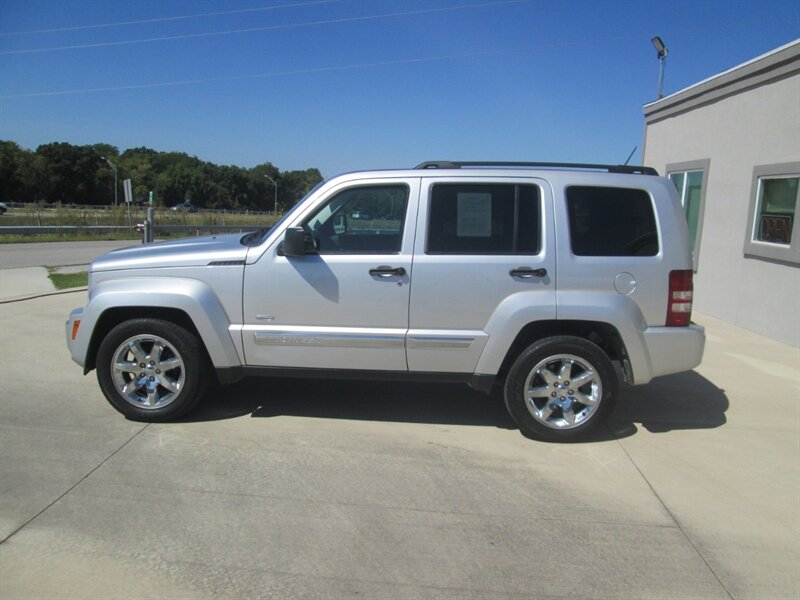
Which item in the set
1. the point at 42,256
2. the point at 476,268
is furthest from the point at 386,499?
the point at 42,256

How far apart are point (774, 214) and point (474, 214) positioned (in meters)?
6.21

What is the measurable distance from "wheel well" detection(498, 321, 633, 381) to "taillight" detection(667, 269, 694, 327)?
1.36ft

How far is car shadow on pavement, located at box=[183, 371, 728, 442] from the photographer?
5184 millimetres

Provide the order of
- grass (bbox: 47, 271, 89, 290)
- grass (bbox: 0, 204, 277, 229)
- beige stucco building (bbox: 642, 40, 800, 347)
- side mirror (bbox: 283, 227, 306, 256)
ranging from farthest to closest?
grass (bbox: 0, 204, 277, 229) → grass (bbox: 47, 271, 89, 290) → beige stucco building (bbox: 642, 40, 800, 347) → side mirror (bbox: 283, 227, 306, 256)

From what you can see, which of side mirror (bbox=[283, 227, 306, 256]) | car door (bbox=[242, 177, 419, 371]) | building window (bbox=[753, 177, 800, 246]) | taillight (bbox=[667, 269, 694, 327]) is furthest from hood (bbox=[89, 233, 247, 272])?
building window (bbox=[753, 177, 800, 246])

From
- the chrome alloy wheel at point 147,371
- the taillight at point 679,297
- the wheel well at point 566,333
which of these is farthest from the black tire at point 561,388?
the chrome alloy wheel at point 147,371

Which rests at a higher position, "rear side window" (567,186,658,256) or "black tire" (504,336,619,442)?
"rear side window" (567,186,658,256)

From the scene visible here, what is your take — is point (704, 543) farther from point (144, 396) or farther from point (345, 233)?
point (144, 396)

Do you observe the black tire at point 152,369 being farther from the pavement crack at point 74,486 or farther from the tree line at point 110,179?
the tree line at point 110,179

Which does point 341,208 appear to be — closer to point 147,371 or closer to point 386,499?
point 147,371

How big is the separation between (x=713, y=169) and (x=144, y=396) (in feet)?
31.0

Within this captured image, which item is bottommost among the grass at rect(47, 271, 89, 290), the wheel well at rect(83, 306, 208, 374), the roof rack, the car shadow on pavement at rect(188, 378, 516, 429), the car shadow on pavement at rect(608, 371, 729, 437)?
the car shadow on pavement at rect(188, 378, 516, 429)

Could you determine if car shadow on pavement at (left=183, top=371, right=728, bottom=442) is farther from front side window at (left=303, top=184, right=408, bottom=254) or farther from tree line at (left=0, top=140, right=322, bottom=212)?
tree line at (left=0, top=140, right=322, bottom=212)

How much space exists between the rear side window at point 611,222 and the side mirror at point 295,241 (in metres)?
2.00
